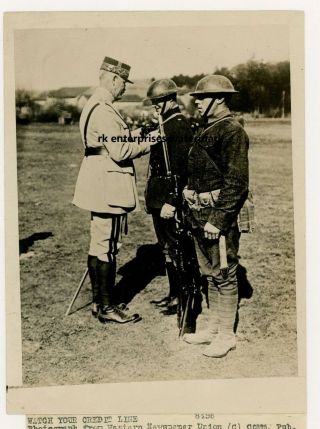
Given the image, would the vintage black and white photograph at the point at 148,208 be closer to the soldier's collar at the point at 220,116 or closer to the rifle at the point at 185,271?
the rifle at the point at 185,271

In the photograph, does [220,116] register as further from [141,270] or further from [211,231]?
[141,270]

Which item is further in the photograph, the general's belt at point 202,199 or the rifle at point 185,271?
the rifle at point 185,271

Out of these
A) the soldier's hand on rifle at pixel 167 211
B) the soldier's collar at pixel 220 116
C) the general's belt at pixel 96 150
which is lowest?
the soldier's hand on rifle at pixel 167 211

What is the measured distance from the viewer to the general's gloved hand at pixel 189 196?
382 cm

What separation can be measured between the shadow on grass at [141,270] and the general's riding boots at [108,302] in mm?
112

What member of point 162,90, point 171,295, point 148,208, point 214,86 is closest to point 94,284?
point 171,295

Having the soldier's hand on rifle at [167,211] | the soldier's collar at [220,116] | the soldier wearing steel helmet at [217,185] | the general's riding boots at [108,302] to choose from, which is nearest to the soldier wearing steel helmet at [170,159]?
the soldier's hand on rifle at [167,211]

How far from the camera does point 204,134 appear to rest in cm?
372

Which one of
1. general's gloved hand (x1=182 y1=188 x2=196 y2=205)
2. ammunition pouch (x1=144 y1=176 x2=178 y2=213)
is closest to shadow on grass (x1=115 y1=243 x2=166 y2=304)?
ammunition pouch (x1=144 y1=176 x2=178 y2=213)

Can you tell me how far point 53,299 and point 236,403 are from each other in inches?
56.6

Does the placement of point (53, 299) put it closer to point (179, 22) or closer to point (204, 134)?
point (204, 134)

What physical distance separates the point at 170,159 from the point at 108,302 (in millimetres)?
1065

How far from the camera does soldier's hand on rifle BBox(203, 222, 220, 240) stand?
12.2 ft

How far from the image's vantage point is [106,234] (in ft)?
13.3
